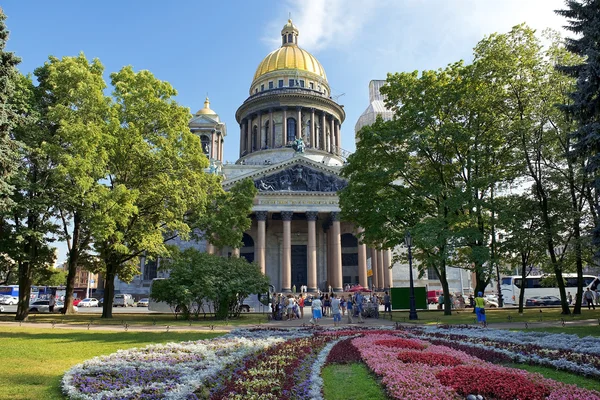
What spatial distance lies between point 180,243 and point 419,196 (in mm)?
36082

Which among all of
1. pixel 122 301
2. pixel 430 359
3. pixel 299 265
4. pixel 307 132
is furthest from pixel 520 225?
pixel 307 132

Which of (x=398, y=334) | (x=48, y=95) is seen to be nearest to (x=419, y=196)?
(x=398, y=334)

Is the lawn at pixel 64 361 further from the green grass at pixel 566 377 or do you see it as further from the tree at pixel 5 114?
the tree at pixel 5 114

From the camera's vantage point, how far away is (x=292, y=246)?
6294cm

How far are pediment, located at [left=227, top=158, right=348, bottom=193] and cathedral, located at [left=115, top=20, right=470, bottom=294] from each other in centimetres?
12

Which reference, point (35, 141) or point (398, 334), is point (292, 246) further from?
point (398, 334)

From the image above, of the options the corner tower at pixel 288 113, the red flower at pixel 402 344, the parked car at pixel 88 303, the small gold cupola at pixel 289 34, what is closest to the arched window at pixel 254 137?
the corner tower at pixel 288 113

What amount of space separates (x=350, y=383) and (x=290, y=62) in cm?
7430

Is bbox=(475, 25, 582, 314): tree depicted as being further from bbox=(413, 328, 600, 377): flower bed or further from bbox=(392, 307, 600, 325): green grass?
bbox=(413, 328, 600, 377): flower bed

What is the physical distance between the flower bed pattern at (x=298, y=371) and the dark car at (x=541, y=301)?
34.1 metres

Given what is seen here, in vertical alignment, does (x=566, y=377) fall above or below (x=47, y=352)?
below

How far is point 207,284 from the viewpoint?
26578mm

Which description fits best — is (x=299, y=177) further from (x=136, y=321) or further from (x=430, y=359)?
(x=430, y=359)

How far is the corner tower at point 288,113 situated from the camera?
236 feet
